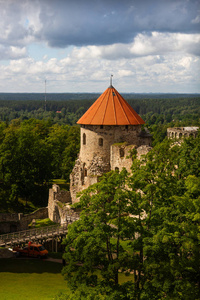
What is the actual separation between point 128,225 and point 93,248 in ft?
7.37

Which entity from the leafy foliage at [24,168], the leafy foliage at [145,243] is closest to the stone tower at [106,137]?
the leafy foliage at [24,168]

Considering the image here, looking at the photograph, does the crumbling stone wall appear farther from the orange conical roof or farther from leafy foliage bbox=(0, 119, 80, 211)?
leafy foliage bbox=(0, 119, 80, 211)

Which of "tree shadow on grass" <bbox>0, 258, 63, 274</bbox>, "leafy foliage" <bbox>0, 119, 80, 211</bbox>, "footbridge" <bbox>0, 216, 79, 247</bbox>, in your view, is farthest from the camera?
"leafy foliage" <bbox>0, 119, 80, 211</bbox>

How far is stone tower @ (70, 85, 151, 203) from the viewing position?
3928cm

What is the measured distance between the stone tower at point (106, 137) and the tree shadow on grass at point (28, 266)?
11.4 metres

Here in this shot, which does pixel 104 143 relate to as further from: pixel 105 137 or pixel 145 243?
pixel 145 243

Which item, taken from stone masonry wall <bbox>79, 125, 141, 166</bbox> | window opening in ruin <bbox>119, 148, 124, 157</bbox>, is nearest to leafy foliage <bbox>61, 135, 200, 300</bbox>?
window opening in ruin <bbox>119, 148, 124, 157</bbox>

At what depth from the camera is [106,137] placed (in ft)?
130

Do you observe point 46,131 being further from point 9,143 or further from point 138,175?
point 138,175

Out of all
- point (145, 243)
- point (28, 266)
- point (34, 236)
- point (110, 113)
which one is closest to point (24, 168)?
point (110, 113)

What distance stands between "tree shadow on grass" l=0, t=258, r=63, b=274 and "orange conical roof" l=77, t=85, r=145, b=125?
53.8ft

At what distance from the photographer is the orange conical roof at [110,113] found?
39531 mm

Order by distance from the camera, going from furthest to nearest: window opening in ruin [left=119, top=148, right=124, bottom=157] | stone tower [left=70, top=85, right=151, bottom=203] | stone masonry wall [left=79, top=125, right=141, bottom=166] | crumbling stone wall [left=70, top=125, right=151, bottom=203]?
1. stone masonry wall [left=79, top=125, right=141, bottom=166]
2. crumbling stone wall [left=70, top=125, right=151, bottom=203]
3. stone tower [left=70, top=85, right=151, bottom=203]
4. window opening in ruin [left=119, top=148, right=124, bottom=157]

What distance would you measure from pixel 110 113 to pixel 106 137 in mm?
2810
